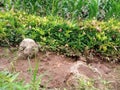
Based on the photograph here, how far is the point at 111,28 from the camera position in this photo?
15.8 feet

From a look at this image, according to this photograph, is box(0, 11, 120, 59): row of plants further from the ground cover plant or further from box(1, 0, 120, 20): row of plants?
box(1, 0, 120, 20): row of plants

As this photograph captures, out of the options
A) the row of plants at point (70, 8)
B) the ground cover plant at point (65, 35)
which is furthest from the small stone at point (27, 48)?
the row of plants at point (70, 8)

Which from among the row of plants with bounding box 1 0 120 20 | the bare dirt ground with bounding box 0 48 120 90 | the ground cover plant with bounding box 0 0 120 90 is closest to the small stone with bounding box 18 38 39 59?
the bare dirt ground with bounding box 0 48 120 90

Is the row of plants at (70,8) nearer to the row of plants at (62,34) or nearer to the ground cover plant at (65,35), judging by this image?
the ground cover plant at (65,35)

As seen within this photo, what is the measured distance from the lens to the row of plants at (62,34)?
4496mm

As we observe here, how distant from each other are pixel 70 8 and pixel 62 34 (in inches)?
34.9

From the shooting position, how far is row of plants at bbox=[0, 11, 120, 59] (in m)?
4.50

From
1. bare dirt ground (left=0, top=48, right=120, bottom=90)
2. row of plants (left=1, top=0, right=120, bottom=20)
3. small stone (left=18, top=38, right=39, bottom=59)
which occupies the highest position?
row of plants (left=1, top=0, right=120, bottom=20)

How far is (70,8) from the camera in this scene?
540 cm

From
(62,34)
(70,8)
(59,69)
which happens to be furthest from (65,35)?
(70,8)

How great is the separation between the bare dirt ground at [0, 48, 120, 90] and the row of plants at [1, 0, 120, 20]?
42.6 inches

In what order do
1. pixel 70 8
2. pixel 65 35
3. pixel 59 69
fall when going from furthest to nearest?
pixel 70 8 < pixel 65 35 < pixel 59 69

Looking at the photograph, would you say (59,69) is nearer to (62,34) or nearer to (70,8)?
(62,34)

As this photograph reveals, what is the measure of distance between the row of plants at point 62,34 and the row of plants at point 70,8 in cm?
53
